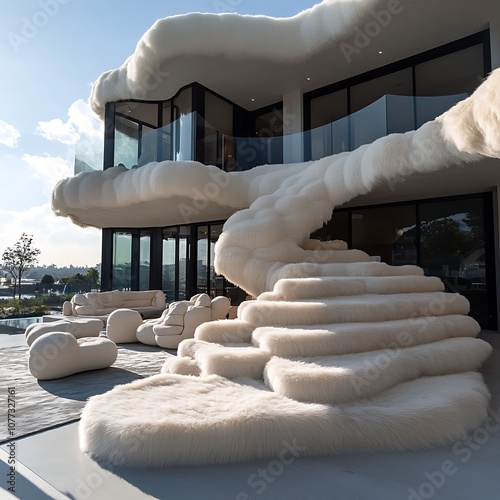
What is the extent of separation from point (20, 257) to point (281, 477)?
17104mm

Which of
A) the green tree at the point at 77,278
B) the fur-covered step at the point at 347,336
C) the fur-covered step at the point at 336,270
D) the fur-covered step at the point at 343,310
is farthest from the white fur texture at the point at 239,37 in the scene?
the green tree at the point at 77,278

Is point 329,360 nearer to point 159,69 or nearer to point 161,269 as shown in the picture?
point 159,69

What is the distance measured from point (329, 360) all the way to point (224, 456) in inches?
53.7

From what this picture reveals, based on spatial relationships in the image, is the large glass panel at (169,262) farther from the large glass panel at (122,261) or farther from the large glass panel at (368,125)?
the large glass panel at (368,125)

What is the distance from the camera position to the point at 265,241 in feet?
20.4

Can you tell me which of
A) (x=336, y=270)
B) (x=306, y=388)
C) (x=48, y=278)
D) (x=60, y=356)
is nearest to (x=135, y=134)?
(x=336, y=270)

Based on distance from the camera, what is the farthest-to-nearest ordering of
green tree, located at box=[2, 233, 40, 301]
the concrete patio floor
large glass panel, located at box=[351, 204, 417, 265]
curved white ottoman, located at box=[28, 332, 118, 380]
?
green tree, located at box=[2, 233, 40, 301] < large glass panel, located at box=[351, 204, 417, 265] < curved white ottoman, located at box=[28, 332, 118, 380] < the concrete patio floor

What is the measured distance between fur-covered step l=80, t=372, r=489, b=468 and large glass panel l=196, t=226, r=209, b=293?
337 inches

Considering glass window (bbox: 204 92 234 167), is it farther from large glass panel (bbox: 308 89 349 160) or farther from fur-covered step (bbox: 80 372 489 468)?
fur-covered step (bbox: 80 372 489 468)

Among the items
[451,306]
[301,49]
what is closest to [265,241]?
[451,306]

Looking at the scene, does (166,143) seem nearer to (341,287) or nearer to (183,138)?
(183,138)

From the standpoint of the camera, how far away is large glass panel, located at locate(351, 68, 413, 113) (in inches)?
352

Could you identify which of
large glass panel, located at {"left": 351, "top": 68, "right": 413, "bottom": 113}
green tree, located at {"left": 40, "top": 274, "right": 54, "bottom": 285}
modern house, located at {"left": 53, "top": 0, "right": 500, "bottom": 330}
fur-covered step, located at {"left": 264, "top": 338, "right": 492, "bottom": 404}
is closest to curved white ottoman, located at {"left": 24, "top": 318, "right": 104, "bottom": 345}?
modern house, located at {"left": 53, "top": 0, "right": 500, "bottom": 330}

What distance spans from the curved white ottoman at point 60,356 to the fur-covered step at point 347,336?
2137 mm
